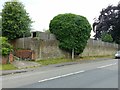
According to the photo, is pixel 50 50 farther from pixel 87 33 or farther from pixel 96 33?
pixel 96 33

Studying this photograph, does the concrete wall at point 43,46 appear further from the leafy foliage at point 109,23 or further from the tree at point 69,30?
the leafy foliage at point 109,23

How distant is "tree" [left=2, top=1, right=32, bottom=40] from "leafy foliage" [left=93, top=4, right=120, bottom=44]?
1124 inches

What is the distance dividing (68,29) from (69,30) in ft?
0.48

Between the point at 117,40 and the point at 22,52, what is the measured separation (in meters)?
31.6

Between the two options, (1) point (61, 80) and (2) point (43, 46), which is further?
(2) point (43, 46)

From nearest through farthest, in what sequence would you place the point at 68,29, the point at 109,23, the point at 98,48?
the point at 68,29 → the point at 98,48 → the point at 109,23

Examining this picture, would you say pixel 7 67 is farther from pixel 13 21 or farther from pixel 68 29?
pixel 68 29

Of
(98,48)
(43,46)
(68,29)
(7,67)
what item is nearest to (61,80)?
(7,67)

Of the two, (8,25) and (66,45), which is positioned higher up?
(8,25)

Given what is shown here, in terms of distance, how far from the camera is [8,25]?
26766mm

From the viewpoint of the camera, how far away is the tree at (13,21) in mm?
26797

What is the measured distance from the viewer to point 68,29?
28312 mm

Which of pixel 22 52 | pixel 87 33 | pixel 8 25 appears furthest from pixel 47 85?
pixel 87 33

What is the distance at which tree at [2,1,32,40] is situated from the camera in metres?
26.8
